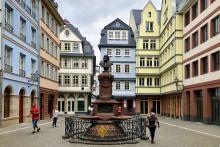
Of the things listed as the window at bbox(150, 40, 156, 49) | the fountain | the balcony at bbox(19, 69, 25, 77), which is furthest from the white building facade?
the fountain

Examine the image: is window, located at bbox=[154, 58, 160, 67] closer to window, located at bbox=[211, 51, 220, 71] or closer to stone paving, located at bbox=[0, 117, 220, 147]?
window, located at bbox=[211, 51, 220, 71]

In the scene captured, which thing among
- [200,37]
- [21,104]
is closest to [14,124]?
[21,104]

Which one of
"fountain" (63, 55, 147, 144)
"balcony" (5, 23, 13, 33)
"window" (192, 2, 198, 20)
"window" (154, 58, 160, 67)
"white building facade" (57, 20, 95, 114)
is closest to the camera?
"fountain" (63, 55, 147, 144)

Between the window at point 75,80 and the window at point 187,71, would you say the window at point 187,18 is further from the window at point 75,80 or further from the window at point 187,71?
the window at point 75,80

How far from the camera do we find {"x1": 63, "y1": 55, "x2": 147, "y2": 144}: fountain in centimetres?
1700

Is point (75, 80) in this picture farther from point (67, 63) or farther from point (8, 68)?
point (8, 68)

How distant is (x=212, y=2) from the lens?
103ft

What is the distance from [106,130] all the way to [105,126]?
531 mm

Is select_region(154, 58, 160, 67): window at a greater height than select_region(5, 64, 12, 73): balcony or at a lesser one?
greater

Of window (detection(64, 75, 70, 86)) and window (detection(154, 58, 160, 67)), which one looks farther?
window (detection(64, 75, 70, 86))

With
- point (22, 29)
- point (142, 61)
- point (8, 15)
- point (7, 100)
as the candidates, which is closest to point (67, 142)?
point (7, 100)

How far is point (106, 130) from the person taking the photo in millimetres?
17094

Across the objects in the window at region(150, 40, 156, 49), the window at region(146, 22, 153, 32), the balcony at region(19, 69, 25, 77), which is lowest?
the balcony at region(19, 69, 25, 77)

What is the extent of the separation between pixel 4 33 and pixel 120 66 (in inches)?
1434
